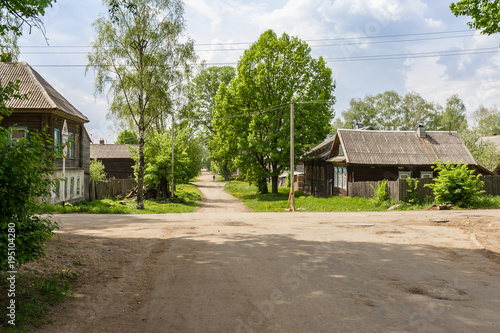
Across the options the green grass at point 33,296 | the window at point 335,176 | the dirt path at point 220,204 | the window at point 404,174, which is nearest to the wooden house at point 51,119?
the dirt path at point 220,204

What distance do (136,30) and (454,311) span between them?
21814mm

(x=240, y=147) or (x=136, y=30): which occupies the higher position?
(x=136, y=30)

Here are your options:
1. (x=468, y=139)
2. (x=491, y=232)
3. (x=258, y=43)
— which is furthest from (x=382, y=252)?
(x=468, y=139)

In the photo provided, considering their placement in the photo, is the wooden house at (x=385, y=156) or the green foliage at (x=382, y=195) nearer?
the green foliage at (x=382, y=195)

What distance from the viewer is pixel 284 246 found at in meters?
10.9

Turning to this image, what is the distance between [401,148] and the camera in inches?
1282

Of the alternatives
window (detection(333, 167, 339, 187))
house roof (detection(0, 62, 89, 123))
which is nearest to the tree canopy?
house roof (detection(0, 62, 89, 123))

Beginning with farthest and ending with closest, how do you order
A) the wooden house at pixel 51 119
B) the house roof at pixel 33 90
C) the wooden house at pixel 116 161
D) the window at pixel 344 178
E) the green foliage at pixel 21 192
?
the wooden house at pixel 116 161 → the window at pixel 344 178 → the wooden house at pixel 51 119 → the house roof at pixel 33 90 → the green foliage at pixel 21 192

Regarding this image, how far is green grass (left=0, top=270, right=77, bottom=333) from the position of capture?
16.2ft

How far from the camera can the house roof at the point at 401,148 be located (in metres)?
31.2

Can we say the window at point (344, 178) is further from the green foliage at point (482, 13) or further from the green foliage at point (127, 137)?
the green foliage at point (127, 137)

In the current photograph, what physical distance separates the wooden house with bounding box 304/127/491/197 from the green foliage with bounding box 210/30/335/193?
132 inches

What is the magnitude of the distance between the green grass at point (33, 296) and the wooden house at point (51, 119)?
47.2 feet

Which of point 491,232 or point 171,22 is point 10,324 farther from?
point 171,22
